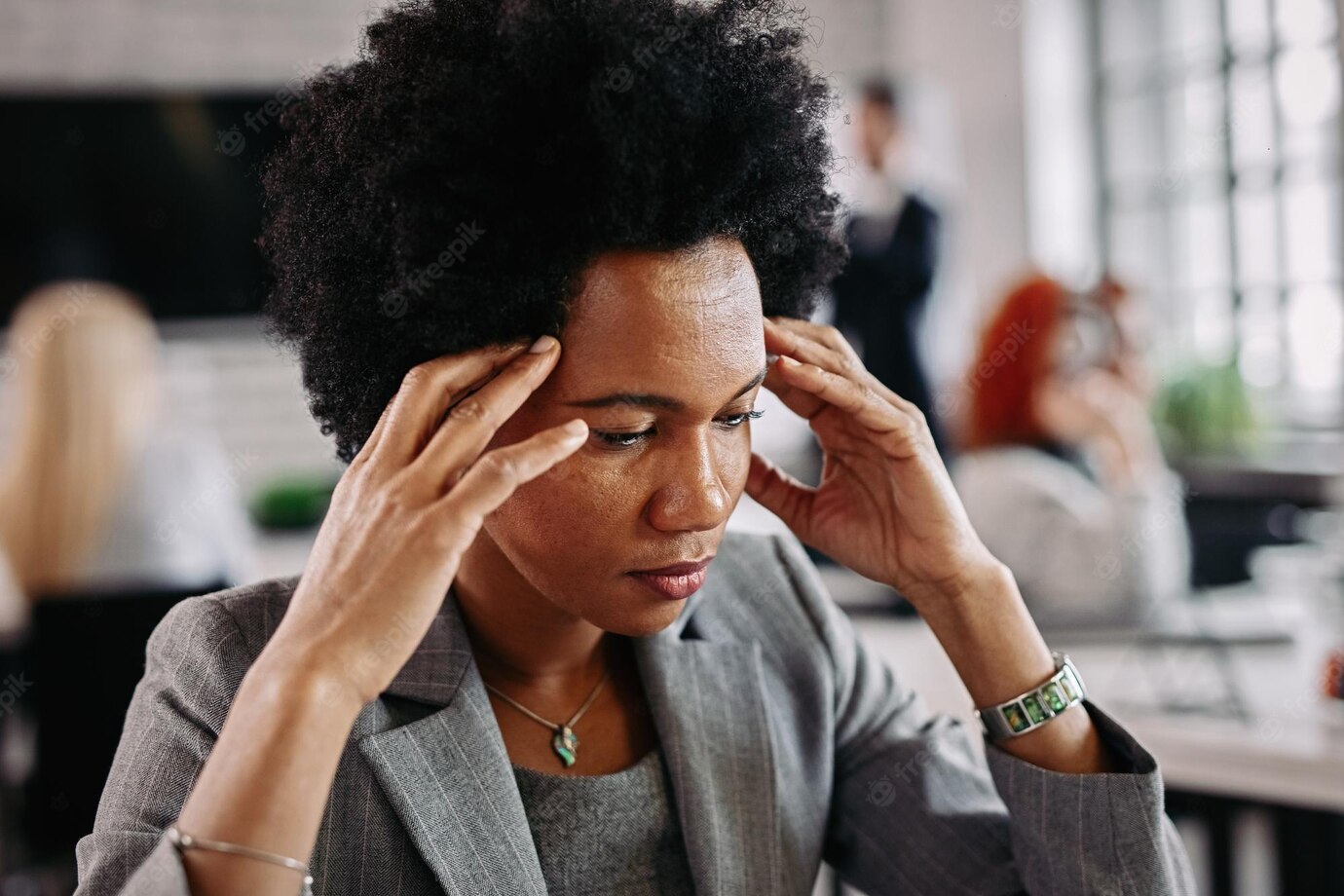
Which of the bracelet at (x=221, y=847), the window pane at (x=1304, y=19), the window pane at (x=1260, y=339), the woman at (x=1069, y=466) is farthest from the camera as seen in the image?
the window pane at (x=1260, y=339)

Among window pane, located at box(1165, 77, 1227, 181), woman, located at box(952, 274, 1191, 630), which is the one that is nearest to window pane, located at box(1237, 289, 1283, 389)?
window pane, located at box(1165, 77, 1227, 181)

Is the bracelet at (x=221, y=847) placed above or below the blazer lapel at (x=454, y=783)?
above

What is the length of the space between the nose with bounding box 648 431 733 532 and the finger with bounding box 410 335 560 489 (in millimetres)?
121

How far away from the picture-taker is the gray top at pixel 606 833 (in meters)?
1.10

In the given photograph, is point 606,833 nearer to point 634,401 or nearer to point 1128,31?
point 634,401

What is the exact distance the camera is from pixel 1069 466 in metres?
3.05

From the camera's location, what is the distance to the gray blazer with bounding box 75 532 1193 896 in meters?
1.00

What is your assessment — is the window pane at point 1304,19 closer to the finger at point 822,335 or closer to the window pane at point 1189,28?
the window pane at point 1189,28

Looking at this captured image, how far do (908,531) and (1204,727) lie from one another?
0.86m

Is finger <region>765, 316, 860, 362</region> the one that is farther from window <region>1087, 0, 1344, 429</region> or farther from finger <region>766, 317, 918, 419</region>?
window <region>1087, 0, 1344, 429</region>

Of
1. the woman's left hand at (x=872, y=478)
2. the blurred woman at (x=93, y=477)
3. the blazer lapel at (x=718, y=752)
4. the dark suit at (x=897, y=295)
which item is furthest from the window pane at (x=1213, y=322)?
the blazer lapel at (x=718, y=752)

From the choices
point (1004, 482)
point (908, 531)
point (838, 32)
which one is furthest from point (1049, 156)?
point (908, 531)

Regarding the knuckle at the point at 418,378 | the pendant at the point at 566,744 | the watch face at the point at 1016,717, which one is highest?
the knuckle at the point at 418,378

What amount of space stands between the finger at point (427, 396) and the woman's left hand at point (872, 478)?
0.91ft
